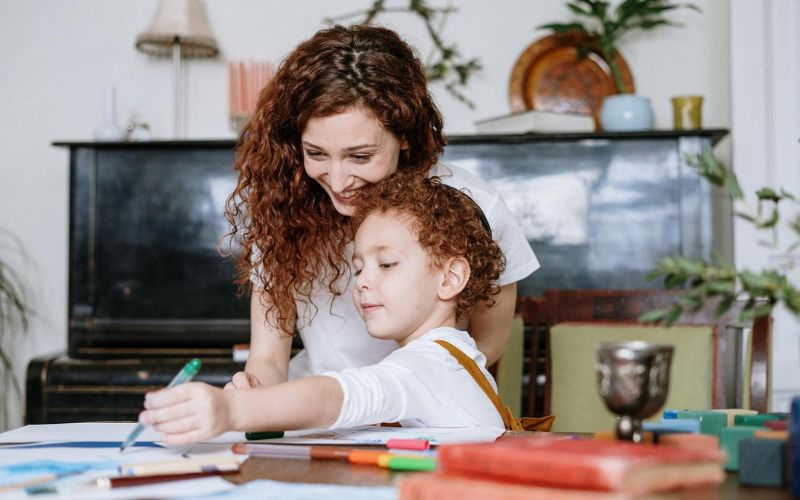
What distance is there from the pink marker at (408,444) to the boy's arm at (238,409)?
8cm

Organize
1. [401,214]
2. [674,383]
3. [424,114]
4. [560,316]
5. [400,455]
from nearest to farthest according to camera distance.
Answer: [400,455] < [401,214] < [424,114] < [674,383] < [560,316]

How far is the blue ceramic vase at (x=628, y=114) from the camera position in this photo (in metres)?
3.03

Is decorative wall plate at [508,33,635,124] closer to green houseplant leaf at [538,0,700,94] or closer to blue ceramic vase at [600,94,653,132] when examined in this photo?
green houseplant leaf at [538,0,700,94]

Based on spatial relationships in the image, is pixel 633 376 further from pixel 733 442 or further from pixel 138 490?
pixel 138 490

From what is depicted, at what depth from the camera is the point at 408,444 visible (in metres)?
1.09

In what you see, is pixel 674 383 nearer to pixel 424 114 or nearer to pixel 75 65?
pixel 424 114

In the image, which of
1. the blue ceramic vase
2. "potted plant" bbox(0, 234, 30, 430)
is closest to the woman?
the blue ceramic vase

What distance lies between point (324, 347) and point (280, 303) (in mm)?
171

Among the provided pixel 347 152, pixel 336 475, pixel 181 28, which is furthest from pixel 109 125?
pixel 336 475

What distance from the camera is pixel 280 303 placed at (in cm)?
185

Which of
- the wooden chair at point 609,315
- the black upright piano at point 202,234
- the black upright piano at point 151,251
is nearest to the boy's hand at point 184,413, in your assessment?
the wooden chair at point 609,315

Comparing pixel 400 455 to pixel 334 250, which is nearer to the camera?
pixel 400 455


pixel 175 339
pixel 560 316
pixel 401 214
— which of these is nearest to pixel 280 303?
pixel 401 214

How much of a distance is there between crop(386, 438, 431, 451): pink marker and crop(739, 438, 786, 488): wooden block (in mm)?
363
